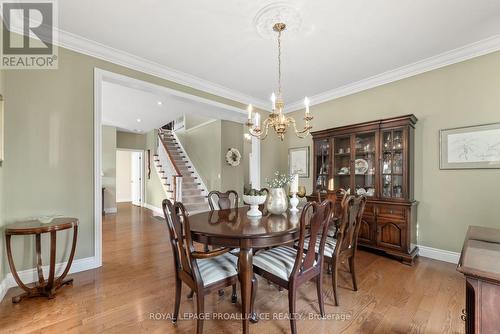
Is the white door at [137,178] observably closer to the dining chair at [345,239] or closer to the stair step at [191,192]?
the stair step at [191,192]

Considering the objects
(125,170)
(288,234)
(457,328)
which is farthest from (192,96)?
(125,170)

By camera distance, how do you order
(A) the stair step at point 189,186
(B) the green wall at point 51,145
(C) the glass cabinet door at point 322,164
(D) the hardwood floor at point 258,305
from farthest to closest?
1. (A) the stair step at point 189,186
2. (C) the glass cabinet door at point 322,164
3. (B) the green wall at point 51,145
4. (D) the hardwood floor at point 258,305

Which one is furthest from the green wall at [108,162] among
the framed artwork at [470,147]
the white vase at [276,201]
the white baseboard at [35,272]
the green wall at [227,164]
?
the framed artwork at [470,147]

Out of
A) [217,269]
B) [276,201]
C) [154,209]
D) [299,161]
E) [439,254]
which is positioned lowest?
[154,209]

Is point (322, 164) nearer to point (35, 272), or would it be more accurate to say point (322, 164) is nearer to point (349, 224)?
point (349, 224)

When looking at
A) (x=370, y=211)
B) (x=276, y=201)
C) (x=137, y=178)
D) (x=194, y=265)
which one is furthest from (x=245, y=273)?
(x=137, y=178)

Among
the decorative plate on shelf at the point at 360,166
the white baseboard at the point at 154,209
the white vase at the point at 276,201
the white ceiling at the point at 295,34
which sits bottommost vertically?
the white baseboard at the point at 154,209

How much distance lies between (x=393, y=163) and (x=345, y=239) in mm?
1615

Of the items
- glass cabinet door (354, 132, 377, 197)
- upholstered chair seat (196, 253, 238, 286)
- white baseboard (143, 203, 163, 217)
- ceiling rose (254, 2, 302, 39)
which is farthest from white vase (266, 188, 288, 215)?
white baseboard (143, 203, 163, 217)

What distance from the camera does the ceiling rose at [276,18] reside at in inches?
79.2

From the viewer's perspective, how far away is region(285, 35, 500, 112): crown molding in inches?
101

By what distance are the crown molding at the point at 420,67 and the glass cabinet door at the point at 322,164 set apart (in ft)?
2.95

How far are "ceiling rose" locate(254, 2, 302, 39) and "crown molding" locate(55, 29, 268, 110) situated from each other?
148 centimetres

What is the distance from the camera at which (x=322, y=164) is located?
3.89 metres
